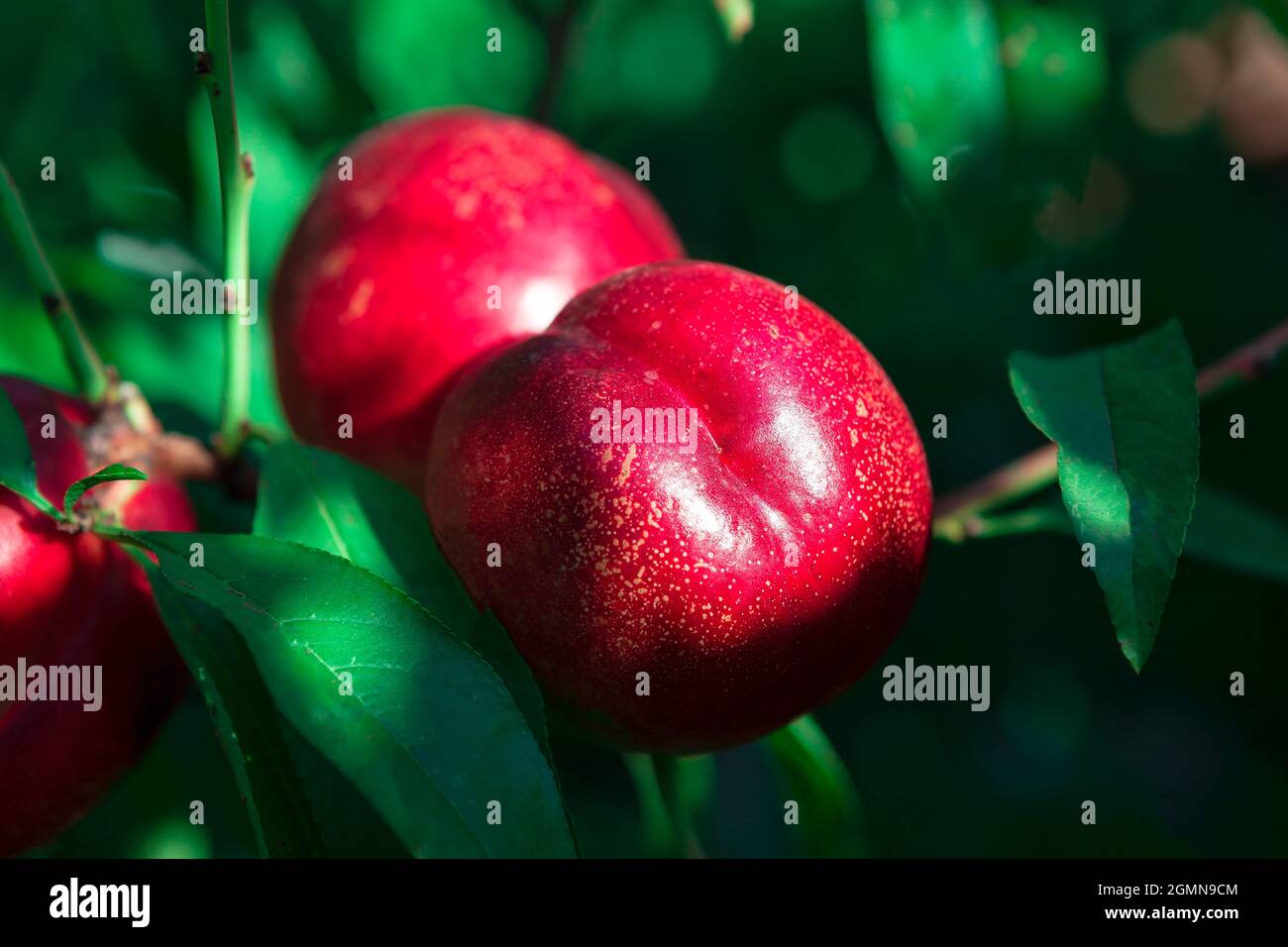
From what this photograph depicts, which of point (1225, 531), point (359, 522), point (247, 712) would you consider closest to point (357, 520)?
point (359, 522)

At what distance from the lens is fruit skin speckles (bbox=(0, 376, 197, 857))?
0.64 meters

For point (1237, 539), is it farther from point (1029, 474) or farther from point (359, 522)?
point (359, 522)

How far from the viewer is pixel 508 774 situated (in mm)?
534

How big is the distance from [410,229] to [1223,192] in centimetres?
116

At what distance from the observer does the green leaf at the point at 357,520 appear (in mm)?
652

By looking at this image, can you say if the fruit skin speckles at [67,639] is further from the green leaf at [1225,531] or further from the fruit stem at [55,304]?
the green leaf at [1225,531]

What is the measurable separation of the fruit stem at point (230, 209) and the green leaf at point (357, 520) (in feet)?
0.29

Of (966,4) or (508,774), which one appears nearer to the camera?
(508,774)

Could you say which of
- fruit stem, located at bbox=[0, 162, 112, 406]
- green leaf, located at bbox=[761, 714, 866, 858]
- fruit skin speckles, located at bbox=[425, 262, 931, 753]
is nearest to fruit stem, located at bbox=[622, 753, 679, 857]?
green leaf, located at bbox=[761, 714, 866, 858]

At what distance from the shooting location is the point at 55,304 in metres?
0.73

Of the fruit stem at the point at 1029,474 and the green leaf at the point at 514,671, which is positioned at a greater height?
the fruit stem at the point at 1029,474

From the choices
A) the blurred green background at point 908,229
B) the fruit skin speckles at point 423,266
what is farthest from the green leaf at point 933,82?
the fruit skin speckles at point 423,266
